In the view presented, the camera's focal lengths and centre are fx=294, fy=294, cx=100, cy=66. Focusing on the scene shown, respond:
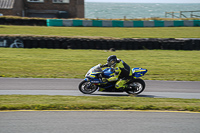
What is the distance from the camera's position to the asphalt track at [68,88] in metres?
10.5

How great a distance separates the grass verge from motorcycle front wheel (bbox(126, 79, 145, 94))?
1.24 meters

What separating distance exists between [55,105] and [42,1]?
41247 millimetres

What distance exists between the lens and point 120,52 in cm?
2112

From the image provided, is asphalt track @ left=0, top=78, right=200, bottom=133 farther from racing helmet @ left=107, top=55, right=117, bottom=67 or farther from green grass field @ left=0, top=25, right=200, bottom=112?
racing helmet @ left=107, top=55, right=117, bottom=67

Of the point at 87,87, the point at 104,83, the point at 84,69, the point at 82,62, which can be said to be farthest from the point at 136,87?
the point at 82,62

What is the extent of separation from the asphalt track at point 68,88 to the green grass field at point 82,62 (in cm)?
108

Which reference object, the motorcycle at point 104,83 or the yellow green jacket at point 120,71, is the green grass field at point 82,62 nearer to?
the motorcycle at point 104,83

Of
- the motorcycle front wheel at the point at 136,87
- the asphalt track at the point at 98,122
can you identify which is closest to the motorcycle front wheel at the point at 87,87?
the motorcycle front wheel at the point at 136,87

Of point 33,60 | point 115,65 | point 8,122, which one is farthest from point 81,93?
point 33,60

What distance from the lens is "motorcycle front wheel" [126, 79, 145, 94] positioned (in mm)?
10359

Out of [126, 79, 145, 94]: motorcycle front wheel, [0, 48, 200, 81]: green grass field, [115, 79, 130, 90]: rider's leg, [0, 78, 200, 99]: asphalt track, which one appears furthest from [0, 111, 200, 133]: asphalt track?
[0, 48, 200, 81]: green grass field

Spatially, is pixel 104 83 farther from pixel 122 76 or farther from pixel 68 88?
pixel 68 88

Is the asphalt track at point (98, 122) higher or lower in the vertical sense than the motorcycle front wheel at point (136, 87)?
lower

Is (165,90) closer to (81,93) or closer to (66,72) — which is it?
(81,93)
